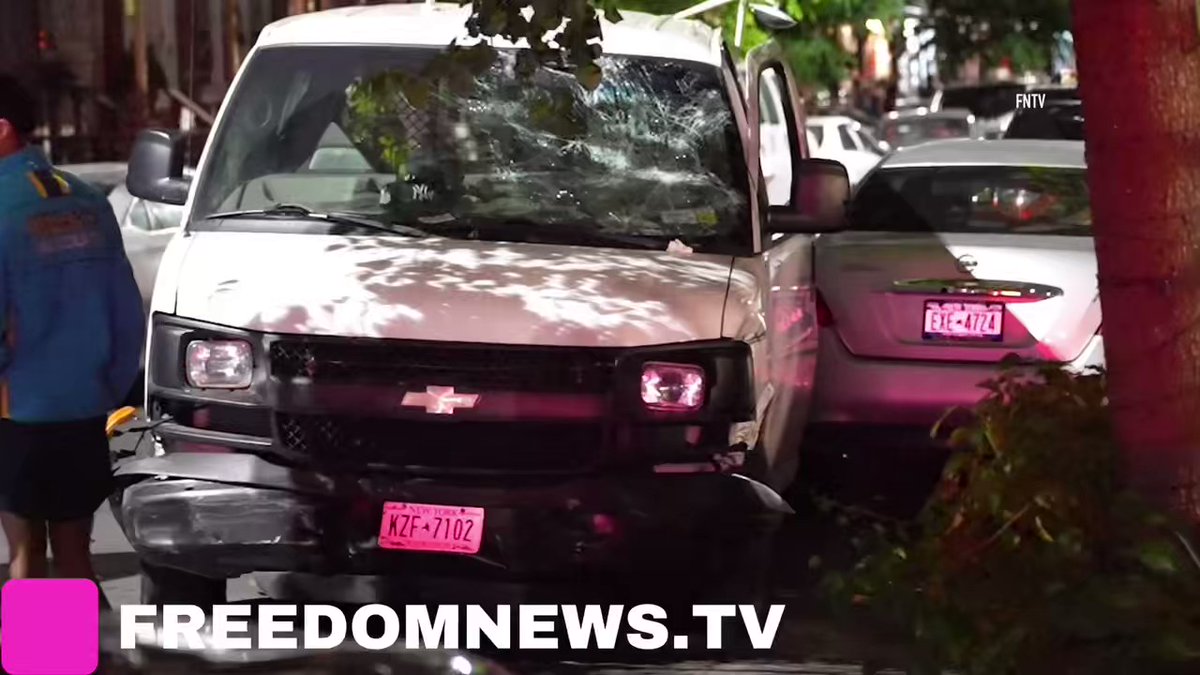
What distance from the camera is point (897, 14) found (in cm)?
2188

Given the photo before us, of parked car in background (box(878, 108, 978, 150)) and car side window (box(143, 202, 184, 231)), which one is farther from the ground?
car side window (box(143, 202, 184, 231))

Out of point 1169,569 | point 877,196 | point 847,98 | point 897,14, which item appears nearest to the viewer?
point 1169,569

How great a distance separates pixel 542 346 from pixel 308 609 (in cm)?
110

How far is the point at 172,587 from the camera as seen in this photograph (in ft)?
19.8

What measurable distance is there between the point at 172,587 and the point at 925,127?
19741 mm

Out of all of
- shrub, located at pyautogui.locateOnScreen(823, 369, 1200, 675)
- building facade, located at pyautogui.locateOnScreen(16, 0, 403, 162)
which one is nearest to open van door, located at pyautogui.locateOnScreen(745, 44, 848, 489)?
shrub, located at pyautogui.locateOnScreen(823, 369, 1200, 675)

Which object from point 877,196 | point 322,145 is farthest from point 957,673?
point 877,196

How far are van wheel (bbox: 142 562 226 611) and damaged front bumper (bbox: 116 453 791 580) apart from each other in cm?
33

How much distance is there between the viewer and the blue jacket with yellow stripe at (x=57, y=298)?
5.68 meters

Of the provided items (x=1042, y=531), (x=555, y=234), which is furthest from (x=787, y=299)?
(x=1042, y=531)

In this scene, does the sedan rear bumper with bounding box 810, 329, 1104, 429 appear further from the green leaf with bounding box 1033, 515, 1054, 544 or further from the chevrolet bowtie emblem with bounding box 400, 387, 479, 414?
the green leaf with bounding box 1033, 515, 1054, 544

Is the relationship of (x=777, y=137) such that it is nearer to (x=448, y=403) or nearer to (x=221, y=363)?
(x=448, y=403)

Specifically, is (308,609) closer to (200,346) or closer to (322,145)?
(200,346)

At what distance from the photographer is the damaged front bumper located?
5594mm
